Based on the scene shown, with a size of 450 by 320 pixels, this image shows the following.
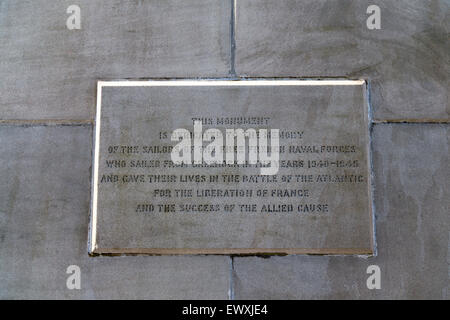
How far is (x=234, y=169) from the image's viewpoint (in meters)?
3.67

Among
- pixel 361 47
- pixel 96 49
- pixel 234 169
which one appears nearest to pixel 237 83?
pixel 234 169

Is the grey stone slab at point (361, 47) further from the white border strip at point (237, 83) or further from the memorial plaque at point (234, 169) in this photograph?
the memorial plaque at point (234, 169)

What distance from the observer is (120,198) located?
3660 mm

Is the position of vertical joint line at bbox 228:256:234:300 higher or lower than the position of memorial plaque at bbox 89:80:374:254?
lower

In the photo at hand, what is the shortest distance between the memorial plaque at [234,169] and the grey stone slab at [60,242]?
0.17 m

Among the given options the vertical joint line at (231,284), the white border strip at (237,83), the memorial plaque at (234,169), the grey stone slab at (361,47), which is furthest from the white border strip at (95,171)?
the grey stone slab at (361,47)

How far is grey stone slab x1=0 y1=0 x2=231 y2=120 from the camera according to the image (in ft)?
12.8

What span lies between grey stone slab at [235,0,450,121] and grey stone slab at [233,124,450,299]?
76 centimetres

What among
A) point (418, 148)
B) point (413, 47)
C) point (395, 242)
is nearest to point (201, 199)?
point (395, 242)

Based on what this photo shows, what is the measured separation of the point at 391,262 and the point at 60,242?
330cm

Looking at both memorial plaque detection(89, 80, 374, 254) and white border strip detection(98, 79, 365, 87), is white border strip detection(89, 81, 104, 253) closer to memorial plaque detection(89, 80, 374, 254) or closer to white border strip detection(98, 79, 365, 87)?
memorial plaque detection(89, 80, 374, 254)

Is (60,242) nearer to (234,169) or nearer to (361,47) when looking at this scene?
(234,169)

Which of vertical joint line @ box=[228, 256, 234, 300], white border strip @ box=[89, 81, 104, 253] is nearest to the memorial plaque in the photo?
white border strip @ box=[89, 81, 104, 253]

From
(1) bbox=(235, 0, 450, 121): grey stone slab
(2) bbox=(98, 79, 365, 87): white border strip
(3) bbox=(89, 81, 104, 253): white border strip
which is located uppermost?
(1) bbox=(235, 0, 450, 121): grey stone slab
